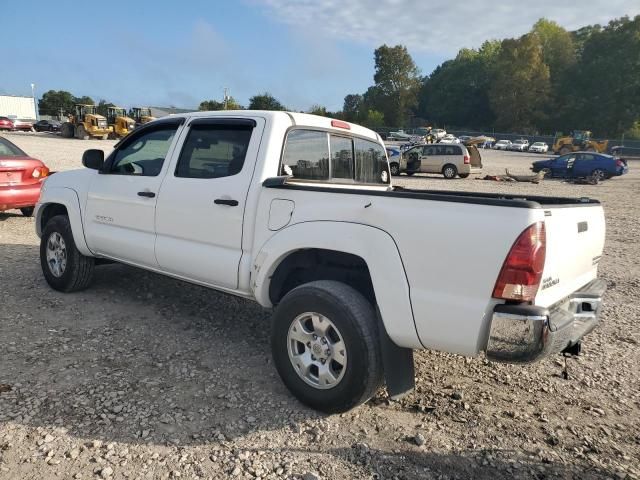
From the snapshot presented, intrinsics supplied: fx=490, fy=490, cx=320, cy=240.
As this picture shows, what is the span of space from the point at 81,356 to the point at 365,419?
2.31 metres

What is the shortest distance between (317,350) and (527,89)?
90875 mm

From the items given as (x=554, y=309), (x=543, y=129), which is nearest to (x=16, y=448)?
(x=554, y=309)

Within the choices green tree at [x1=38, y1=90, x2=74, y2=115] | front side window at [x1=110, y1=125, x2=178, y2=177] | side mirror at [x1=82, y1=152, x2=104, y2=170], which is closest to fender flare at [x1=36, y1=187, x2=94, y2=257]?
side mirror at [x1=82, y1=152, x2=104, y2=170]

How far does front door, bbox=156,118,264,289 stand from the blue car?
24476mm

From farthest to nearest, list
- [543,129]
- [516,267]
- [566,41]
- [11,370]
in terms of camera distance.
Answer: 1. [566,41]
2. [543,129]
3. [11,370]
4. [516,267]

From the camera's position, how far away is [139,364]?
382 centimetres

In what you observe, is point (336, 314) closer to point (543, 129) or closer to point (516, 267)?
point (516, 267)

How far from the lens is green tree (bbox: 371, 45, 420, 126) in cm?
10669

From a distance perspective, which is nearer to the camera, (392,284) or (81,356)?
(392,284)

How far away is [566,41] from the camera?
91938 millimetres

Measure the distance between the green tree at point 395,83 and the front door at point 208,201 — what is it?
348 ft

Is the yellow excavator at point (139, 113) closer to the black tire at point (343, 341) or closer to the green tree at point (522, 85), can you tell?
the black tire at point (343, 341)

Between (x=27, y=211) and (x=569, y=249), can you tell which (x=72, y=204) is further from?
(x=27, y=211)

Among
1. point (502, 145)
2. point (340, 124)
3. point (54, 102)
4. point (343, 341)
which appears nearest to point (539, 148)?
point (502, 145)
